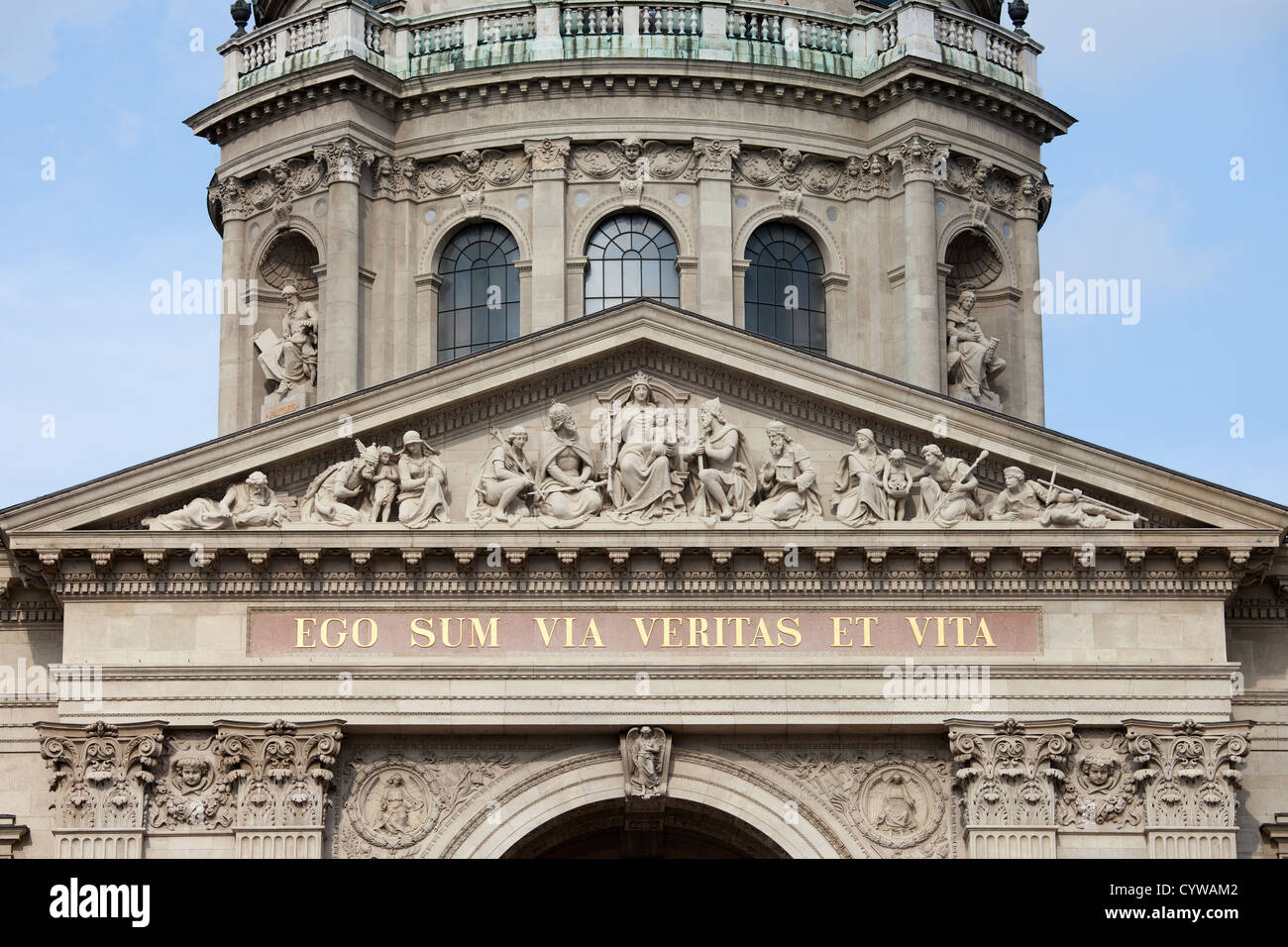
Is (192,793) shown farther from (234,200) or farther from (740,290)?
(234,200)

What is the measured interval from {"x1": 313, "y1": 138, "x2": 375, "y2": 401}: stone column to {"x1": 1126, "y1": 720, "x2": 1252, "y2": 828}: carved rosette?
1796 cm

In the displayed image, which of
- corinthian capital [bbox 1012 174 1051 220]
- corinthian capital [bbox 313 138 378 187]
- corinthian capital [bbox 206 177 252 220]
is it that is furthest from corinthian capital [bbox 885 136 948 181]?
corinthian capital [bbox 206 177 252 220]

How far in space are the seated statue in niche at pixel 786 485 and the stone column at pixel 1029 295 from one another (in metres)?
14.0

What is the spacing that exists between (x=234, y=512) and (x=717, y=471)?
21.1 feet

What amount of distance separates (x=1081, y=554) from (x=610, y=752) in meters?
6.78

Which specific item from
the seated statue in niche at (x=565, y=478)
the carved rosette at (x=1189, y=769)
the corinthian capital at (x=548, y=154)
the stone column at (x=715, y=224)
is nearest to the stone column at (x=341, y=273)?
the corinthian capital at (x=548, y=154)

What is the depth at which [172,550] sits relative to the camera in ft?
125

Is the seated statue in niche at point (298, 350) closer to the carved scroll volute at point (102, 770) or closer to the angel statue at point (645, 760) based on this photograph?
the carved scroll volute at point (102, 770)

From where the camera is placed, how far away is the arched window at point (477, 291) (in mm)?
52062

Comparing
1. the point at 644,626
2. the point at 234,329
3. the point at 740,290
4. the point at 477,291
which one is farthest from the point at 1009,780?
the point at 234,329
